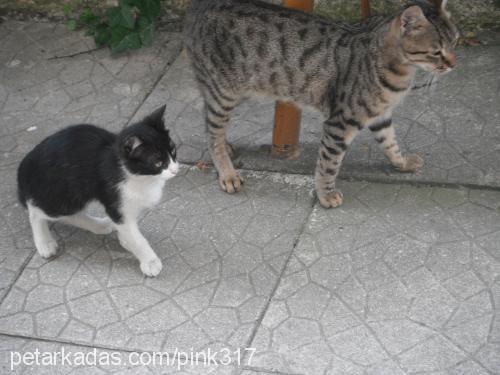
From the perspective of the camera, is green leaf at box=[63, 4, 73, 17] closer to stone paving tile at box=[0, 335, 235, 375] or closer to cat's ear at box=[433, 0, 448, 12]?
stone paving tile at box=[0, 335, 235, 375]

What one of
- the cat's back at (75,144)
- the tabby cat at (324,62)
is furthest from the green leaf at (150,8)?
the cat's back at (75,144)

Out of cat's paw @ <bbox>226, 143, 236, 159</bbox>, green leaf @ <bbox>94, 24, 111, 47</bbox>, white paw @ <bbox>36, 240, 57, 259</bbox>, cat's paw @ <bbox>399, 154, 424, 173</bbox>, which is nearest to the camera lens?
white paw @ <bbox>36, 240, 57, 259</bbox>

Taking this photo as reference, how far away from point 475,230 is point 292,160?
1447 mm

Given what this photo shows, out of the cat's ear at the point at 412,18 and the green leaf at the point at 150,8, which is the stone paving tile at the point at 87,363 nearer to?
the cat's ear at the point at 412,18

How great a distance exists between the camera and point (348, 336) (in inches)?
147

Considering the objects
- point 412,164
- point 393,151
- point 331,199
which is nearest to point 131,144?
point 331,199

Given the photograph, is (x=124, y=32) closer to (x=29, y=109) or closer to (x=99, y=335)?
(x=29, y=109)

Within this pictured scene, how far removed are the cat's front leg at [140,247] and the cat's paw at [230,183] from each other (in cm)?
83

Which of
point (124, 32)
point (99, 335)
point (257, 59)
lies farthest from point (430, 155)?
point (124, 32)

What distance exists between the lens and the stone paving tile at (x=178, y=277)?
3.89 m

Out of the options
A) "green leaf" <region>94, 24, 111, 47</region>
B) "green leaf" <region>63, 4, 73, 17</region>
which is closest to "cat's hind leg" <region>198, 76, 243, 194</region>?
"green leaf" <region>94, 24, 111, 47</region>

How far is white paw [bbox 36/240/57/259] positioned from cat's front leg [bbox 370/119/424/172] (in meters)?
2.31

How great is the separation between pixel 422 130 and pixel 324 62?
1283mm

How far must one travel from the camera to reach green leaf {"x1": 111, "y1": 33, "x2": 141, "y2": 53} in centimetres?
624
